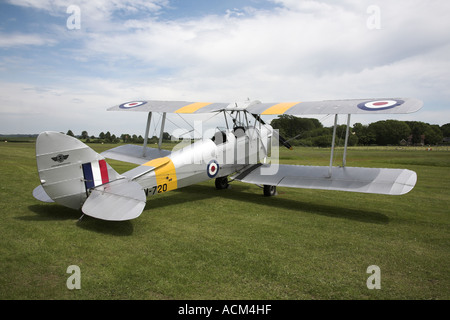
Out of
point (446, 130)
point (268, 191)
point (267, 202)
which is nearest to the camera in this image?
point (267, 202)

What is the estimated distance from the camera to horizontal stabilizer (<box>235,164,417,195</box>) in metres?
6.42

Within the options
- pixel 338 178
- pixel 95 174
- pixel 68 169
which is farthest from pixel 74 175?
pixel 338 178

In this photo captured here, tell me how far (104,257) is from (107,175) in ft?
5.92

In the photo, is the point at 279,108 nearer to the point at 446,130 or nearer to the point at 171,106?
the point at 171,106

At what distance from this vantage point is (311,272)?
12.6 ft

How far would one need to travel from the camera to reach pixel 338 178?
23.9 feet

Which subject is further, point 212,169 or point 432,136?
point 432,136

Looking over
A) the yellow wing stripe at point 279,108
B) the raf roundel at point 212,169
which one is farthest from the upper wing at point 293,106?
the raf roundel at point 212,169

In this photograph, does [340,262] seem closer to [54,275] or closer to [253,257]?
[253,257]

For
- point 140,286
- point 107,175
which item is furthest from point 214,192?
point 140,286

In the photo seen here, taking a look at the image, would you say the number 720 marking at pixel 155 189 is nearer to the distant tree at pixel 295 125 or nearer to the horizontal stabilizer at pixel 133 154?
the horizontal stabilizer at pixel 133 154

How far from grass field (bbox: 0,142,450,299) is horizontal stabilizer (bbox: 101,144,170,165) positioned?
9.13 feet

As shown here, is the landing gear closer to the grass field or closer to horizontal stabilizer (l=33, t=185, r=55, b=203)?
the grass field

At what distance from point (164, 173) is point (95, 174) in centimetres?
157
